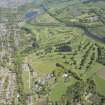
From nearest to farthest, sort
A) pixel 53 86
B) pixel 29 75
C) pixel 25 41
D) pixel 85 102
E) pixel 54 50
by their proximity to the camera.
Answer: pixel 85 102 < pixel 53 86 < pixel 29 75 < pixel 54 50 < pixel 25 41

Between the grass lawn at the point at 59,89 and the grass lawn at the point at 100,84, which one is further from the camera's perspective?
the grass lawn at the point at 100,84

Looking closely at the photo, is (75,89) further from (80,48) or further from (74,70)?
(80,48)

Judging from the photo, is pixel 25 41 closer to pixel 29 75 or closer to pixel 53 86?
pixel 29 75

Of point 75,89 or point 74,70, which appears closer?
point 75,89

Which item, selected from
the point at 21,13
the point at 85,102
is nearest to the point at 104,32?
the point at 21,13

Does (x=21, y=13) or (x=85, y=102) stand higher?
(x=21, y=13)

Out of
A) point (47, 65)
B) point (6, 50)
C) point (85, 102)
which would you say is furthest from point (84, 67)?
point (6, 50)

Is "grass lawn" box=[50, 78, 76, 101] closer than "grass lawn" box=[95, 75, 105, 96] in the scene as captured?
Yes

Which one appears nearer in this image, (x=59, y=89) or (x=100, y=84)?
(x=59, y=89)

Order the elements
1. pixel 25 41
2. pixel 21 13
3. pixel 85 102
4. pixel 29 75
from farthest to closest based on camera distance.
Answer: pixel 21 13 → pixel 25 41 → pixel 29 75 → pixel 85 102

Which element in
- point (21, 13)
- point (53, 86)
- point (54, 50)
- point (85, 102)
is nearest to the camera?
point (85, 102)
